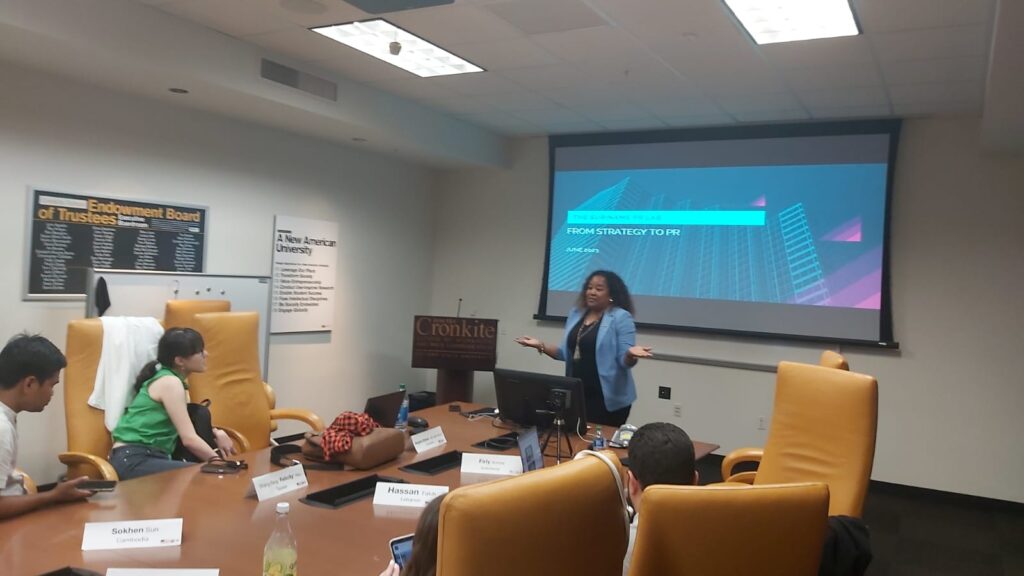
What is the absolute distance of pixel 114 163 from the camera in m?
4.39

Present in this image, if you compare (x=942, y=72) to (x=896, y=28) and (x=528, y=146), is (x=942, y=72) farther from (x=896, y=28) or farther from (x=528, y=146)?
(x=528, y=146)

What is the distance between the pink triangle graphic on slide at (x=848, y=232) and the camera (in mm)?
5305

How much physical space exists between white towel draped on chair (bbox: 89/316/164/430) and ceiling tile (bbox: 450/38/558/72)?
2.26 metres

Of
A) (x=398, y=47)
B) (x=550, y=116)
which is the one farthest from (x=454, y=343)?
(x=398, y=47)

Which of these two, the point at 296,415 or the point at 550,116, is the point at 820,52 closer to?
the point at 550,116

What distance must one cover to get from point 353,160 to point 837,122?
12.7ft

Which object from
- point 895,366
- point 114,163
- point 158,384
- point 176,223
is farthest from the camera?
point 895,366

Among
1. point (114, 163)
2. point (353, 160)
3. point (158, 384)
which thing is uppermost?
point (353, 160)

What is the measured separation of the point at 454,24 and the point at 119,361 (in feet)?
7.53

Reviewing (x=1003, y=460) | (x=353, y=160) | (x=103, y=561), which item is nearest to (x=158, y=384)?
(x=103, y=561)

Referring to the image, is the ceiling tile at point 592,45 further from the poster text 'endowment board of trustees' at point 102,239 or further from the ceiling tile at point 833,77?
the poster text 'endowment board of trustees' at point 102,239

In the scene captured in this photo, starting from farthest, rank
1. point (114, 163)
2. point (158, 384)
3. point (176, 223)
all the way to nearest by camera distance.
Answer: point (176, 223) → point (114, 163) → point (158, 384)

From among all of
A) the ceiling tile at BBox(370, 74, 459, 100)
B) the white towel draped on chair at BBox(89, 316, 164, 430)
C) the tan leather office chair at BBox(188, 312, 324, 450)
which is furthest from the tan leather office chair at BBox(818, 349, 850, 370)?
the ceiling tile at BBox(370, 74, 459, 100)

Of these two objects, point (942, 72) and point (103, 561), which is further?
point (942, 72)
